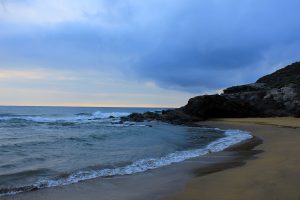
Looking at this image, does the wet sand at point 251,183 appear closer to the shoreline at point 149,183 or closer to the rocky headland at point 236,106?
the shoreline at point 149,183

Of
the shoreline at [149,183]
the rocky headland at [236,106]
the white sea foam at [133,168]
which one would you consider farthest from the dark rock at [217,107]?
the shoreline at [149,183]

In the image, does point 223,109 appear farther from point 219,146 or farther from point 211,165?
point 211,165

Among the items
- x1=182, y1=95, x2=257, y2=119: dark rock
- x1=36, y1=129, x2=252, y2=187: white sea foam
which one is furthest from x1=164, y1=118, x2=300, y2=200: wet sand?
x1=182, y1=95, x2=257, y2=119: dark rock

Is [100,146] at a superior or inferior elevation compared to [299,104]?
inferior

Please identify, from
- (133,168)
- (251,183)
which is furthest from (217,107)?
(251,183)

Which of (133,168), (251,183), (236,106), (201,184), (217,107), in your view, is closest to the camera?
(251,183)

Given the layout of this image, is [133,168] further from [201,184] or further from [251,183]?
[251,183]

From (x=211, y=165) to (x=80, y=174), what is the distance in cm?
429

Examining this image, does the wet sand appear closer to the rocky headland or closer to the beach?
the beach

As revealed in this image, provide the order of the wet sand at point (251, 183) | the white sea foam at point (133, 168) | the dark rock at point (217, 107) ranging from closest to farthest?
the wet sand at point (251, 183)
the white sea foam at point (133, 168)
the dark rock at point (217, 107)

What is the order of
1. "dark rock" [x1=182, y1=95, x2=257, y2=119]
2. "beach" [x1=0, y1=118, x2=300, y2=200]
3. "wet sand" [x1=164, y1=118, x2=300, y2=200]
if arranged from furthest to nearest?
"dark rock" [x1=182, y1=95, x2=257, y2=119] → "beach" [x1=0, y1=118, x2=300, y2=200] → "wet sand" [x1=164, y1=118, x2=300, y2=200]

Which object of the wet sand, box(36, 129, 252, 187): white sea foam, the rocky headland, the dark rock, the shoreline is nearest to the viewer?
the wet sand

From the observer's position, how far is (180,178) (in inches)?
382

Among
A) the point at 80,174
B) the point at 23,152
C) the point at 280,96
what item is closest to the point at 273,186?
the point at 80,174
